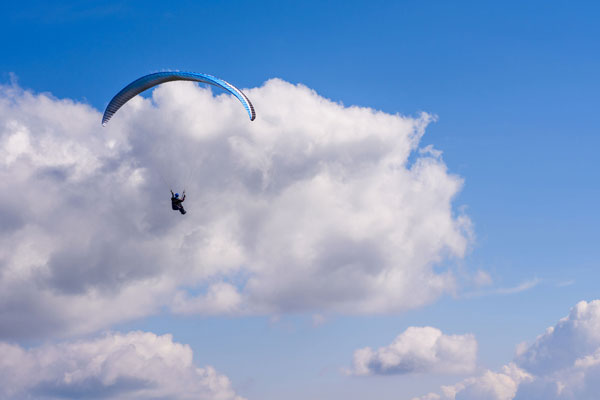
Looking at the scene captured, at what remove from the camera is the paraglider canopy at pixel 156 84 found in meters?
82.3

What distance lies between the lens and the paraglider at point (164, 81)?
82.4 metres

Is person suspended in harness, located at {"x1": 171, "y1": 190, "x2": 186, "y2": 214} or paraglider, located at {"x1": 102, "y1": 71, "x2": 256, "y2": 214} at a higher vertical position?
paraglider, located at {"x1": 102, "y1": 71, "x2": 256, "y2": 214}

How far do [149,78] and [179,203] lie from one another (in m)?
15.1

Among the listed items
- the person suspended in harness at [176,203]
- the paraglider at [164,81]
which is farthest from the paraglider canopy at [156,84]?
the person suspended in harness at [176,203]

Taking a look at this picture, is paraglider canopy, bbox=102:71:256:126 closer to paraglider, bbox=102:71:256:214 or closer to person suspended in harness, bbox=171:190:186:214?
paraglider, bbox=102:71:256:214

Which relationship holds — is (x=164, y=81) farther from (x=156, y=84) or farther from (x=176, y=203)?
(x=176, y=203)

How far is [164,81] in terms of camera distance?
283 ft

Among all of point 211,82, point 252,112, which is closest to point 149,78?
point 211,82

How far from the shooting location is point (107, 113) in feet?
293

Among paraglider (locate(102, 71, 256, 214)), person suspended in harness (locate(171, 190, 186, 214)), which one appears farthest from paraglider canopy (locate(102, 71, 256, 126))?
person suspended in harness (locate(171, 190, 186, 214))

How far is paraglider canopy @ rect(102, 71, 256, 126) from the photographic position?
3241 inches

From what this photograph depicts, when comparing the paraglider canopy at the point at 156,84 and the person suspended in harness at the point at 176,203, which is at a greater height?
the paraglider canopy at the point at 156,84

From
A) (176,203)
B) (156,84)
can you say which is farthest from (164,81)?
(176,203)

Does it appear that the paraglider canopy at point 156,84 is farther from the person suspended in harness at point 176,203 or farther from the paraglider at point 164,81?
the person suspended in harness at point 176,203
